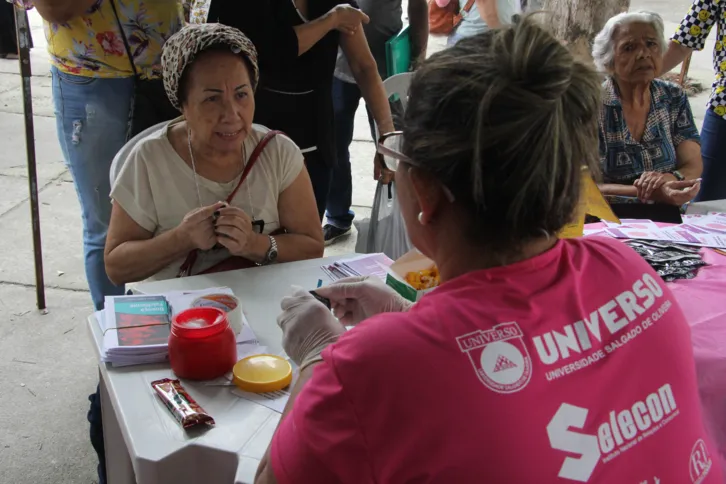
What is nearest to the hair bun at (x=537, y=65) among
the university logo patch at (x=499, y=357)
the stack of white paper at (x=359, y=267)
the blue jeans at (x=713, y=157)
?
the university logo patch at (x=499, y=357)

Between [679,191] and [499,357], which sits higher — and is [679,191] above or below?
below

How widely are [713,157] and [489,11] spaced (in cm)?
146

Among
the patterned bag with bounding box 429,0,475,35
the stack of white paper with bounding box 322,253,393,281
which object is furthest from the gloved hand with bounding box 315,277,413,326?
the patterned bag with bounding box 429,0,475,35

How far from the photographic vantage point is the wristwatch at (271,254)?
214 centimetres

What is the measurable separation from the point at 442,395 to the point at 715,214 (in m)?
2.24

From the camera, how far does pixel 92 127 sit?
2.54 m

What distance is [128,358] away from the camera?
1.57 metres

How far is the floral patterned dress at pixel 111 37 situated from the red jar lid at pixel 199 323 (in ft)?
4.47

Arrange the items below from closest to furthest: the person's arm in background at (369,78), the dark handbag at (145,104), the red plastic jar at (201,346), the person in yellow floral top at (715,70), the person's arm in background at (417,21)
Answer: the red plastic jar at (201,346) < the dark handbag at (145,104) < the person's arm in background at (369,78) < the person in yellow floral top at (715,70) < the person's arm in background at (417,21)

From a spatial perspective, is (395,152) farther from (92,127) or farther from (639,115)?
(639,115)

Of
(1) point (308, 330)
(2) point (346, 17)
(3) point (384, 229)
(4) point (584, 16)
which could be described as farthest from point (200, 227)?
(4) point (584, 16)

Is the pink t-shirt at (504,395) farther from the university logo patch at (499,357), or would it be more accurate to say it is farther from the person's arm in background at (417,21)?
the person's arm in background at (417,21)

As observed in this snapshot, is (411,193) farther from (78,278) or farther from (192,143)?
(78,278)

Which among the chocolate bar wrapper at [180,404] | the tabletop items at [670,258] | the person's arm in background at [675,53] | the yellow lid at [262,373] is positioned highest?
the person's arm in background at [675,53]
